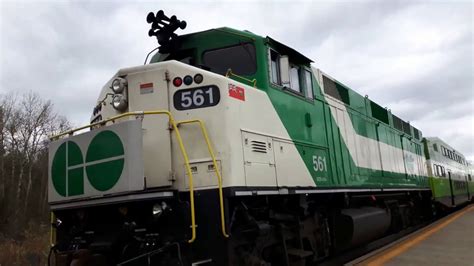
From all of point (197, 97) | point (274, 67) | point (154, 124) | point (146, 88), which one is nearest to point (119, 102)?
point (146, 88)

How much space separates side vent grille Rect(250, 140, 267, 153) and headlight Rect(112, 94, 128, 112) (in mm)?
1654

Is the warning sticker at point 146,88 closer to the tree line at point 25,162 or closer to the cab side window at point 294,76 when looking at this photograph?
the cab side window at point 294,76

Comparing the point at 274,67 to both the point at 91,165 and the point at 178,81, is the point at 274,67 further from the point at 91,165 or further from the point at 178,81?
the point at 91,165

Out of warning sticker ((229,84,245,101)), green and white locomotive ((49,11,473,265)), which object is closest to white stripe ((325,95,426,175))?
green and white locomotive ((49,11,473,265))

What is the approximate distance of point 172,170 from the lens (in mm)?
4910

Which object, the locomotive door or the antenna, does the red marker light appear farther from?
the antenna

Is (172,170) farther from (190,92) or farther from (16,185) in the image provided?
(16,185)

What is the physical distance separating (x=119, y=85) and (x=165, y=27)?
51.6 inches

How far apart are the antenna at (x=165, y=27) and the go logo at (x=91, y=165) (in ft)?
6.43

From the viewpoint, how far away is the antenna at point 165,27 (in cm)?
613

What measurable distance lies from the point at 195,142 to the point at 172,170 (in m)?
0.41

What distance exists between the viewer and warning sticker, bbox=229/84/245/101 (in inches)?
196

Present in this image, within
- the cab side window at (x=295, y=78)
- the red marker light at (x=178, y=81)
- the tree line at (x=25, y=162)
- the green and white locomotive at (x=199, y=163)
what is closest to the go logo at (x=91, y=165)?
the green and white locomotive at (x=199, y=163)

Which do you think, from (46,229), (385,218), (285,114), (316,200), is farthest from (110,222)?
(46,229)
